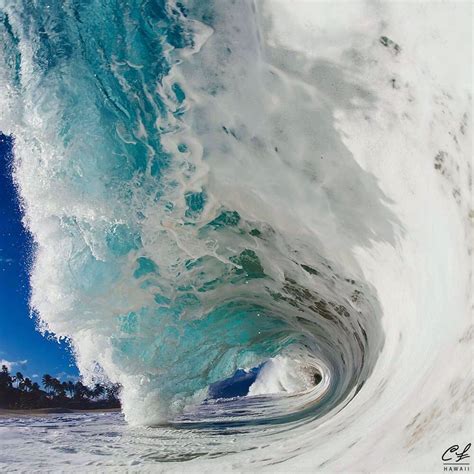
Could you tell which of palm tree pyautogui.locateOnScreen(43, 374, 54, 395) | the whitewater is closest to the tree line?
palm tree pyautogui.locateOnScreen(43, 374, 54, 395)

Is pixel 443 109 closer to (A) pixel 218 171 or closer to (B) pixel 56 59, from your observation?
(A) pixel 218 171

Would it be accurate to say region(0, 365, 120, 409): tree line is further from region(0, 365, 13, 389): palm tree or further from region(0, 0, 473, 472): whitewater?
region(0, 0, 473, 472): whitewater

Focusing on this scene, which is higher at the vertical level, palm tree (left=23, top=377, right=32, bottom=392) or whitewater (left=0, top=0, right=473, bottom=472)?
palm tree (left=23, top=377, right=32, bottom=392)

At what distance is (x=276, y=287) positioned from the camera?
836cm

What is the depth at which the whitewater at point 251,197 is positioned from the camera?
3.75 metres

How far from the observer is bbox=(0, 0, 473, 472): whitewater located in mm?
3748

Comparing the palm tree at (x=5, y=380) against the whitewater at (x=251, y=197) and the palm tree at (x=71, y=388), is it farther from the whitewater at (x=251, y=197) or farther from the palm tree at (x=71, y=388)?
the whitewater at (x=251, y=197)
